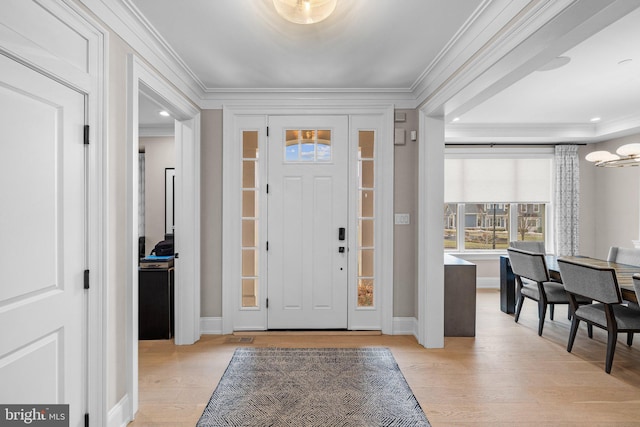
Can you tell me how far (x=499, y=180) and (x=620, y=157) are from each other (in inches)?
76.8

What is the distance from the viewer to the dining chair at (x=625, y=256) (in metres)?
3.90

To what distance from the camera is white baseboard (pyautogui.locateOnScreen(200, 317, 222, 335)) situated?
12.0 feet

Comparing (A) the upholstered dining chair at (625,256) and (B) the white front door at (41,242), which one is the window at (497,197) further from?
(B) the white front door at (41,242)

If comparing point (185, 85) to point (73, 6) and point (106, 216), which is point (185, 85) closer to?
point (73, 6)

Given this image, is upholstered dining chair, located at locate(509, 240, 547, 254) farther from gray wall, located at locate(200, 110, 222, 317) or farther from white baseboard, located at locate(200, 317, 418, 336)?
gray wall, located at locate(200, 110, 222, 317)

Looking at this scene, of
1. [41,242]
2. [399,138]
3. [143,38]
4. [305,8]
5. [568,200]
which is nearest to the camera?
[41,242]

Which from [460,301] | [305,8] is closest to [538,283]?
[460,301]

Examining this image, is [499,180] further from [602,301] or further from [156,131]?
[156,131]

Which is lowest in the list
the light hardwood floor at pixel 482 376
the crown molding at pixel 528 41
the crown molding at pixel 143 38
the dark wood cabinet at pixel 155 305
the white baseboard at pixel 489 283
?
the light hardwood floor at pixel 482 376

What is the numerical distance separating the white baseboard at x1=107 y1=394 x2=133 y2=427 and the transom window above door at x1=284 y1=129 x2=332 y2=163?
250 cm

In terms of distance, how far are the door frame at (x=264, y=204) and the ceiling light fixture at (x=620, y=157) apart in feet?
8.03

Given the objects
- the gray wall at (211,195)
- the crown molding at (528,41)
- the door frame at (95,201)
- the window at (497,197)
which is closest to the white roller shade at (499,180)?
the window at (497,197)

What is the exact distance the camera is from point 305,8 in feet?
5.97

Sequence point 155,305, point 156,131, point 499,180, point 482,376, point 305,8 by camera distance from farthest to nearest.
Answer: point 499,180 → point 156,131 → point 155,305 → point 482,376 → point 305,8
